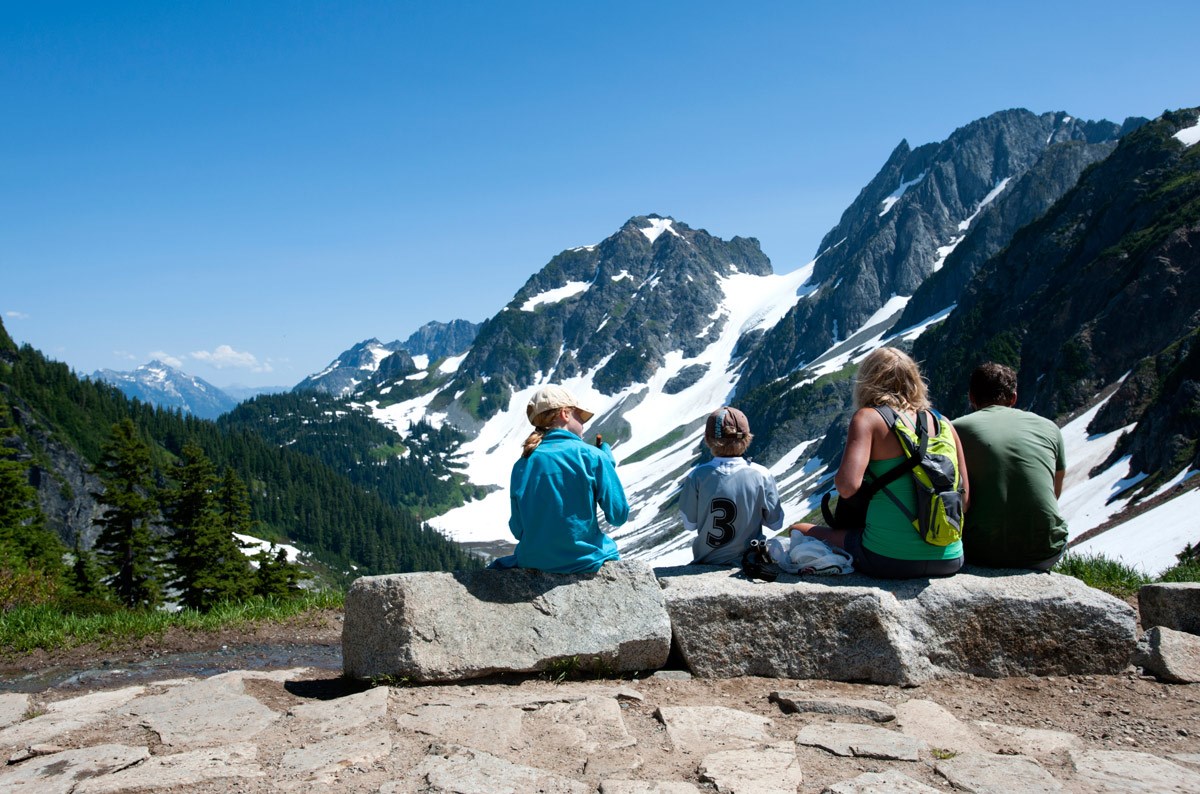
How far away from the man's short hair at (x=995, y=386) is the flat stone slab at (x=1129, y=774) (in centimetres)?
398

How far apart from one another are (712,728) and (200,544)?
1539 inches

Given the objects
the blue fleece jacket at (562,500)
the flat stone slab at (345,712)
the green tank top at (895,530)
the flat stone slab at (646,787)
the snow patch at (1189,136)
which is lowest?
the flat stone slab at (646,787)

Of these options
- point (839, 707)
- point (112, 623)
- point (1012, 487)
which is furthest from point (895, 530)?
point (112, 623)

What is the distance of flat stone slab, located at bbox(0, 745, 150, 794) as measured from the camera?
18.2 feet

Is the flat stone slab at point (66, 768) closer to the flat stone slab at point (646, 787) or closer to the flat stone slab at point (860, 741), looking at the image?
the flat stone slab at point (646, 787)

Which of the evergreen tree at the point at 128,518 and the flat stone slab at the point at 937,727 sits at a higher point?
the evergreen tree at the point at 128,518

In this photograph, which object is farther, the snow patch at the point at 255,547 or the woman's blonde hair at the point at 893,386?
the snow patch at the point at 255,547

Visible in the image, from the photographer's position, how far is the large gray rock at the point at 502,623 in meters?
7.87

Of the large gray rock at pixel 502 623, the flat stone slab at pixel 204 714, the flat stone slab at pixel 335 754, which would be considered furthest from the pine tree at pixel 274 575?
the flat stone slab at pixel 335 754

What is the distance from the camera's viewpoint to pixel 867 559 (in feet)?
28.3

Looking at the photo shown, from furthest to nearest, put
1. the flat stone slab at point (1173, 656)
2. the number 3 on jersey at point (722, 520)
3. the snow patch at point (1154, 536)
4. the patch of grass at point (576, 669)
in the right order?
the snow patch at point (1154, 536) → the number 3 on jersey at point (722, 520) → the patch of grass at point (576, 669) → the flat stone slab at point (1173, 656)

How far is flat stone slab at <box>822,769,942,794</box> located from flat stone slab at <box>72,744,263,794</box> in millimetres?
4121

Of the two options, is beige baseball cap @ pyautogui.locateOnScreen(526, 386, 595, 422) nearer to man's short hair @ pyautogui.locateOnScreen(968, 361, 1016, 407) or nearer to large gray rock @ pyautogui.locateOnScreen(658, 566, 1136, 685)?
large gray rock @ pyautogui.locateOnScreen(658, 566, 1136, 685)

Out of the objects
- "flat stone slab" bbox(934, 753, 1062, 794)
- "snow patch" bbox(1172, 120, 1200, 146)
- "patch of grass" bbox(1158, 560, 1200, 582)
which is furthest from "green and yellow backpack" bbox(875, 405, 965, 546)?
"snow patch" bbox(1172, 120, 1200, 146)
